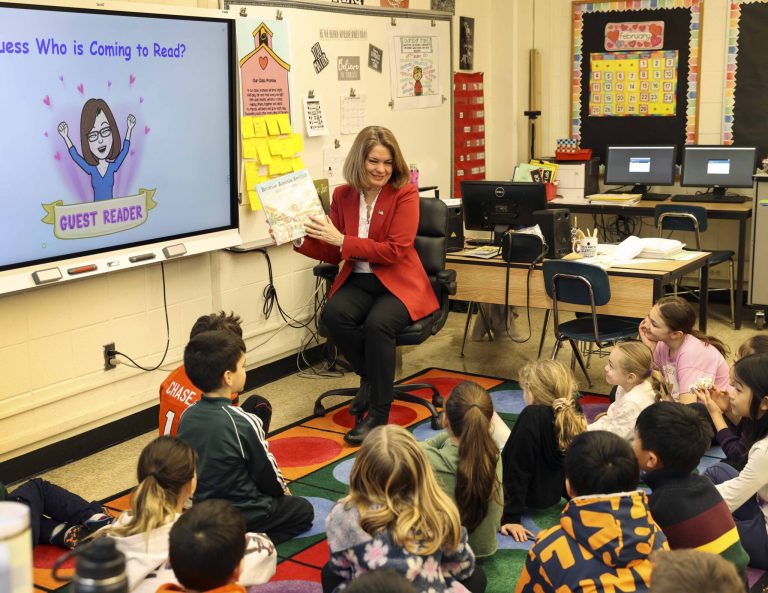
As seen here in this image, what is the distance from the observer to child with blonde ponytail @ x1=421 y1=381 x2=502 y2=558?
291 cm

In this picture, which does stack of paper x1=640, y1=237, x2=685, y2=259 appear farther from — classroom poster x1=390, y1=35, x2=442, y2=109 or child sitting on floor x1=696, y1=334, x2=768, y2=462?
classroom poster x1=390, y1=35, x2=442, y2=109

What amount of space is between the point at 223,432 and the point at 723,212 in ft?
14.6

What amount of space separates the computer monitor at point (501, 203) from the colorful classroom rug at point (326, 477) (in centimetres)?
84

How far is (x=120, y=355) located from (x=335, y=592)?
2.25 metres

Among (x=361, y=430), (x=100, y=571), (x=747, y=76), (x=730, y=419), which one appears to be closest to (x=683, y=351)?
(x=730, y=419)

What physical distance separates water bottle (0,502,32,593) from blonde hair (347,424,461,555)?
141cm

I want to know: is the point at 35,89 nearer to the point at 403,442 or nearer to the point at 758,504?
the point at 403,442

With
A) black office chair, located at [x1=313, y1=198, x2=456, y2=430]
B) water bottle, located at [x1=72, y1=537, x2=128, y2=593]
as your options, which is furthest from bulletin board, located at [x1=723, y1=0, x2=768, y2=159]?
water bottle, located at [x1=72, y1=537, x2=128, y2=593]

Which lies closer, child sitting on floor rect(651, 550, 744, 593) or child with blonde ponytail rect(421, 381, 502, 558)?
child sitting on floor rect(651, 550, 744, 593)

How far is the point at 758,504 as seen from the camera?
10.1ft

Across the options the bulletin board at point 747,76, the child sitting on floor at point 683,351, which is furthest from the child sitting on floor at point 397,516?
the bulletin board at point 747,76

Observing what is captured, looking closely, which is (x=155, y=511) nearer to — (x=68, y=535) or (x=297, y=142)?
(x=68, y=535)

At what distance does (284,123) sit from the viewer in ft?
16.9

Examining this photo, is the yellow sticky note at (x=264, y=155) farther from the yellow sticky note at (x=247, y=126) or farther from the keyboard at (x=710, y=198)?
the keyboard at (x=710, y=198)
